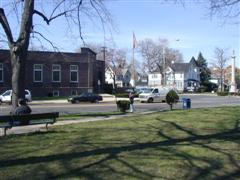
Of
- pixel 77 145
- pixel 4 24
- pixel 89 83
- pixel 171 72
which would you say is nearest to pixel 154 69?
pixel 171 72

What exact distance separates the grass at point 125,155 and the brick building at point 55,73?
55674mm

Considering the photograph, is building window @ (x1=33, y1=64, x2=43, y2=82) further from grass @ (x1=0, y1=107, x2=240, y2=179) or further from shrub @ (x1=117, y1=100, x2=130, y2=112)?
grass @ (x1=0, y1=107, x2=240, y2=179)

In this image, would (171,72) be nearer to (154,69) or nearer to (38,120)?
(154,69)

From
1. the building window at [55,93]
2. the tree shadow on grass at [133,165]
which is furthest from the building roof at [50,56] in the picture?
the tree shadow on grass at [133,165]

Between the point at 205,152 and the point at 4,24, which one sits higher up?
the point at 4,24

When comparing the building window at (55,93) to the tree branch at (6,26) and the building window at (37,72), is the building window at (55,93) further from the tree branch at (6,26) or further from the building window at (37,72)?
the tree branch at (6,26)

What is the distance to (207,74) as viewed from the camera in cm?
14100

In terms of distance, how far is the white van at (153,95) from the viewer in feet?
174

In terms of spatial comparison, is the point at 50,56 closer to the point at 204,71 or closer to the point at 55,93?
the point at 55,93

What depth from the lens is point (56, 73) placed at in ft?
241

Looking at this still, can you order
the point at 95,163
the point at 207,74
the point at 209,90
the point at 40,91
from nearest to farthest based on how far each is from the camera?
the point at 95,163
the point at 40,91
the point at 209,90
the point at 207,74

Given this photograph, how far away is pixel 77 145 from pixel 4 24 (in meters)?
13.4

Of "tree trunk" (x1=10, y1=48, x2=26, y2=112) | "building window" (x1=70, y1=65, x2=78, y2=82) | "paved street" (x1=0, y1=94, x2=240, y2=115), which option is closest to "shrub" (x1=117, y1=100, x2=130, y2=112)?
"paved street" (x1=0, y1=94, x2=240, y2=115)

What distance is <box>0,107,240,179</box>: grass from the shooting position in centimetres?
857
